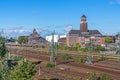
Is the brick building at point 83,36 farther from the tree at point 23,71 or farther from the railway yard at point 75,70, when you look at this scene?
the tree at point 23,71

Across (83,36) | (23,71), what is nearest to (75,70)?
(23,71)

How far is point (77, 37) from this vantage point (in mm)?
156375

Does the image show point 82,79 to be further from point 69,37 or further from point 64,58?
point 69,37

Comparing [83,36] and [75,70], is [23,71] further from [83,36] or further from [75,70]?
[83,36]

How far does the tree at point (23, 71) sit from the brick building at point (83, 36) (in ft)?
378

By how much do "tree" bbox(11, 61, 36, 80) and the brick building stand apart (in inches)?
4536

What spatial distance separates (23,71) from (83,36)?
13030 cm

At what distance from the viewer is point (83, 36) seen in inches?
5979

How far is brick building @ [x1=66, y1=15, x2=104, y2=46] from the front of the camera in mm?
147625

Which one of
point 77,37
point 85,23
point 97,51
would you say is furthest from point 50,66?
point 85,23

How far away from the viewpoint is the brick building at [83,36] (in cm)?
14762

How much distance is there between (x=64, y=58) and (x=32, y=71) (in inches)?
2053

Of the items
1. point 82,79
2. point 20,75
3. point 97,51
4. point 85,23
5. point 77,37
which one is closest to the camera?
point 20,75

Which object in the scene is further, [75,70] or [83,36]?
[83,36]
